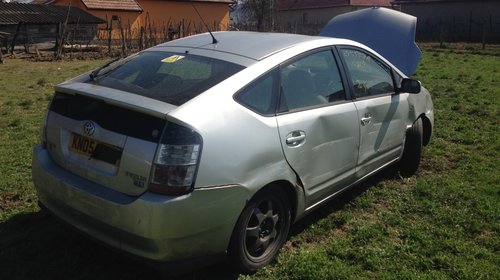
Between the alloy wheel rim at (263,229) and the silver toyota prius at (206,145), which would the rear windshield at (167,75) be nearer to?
the silver toyota prius at (206,145)

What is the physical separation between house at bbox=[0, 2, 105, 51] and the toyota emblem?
68.8ft

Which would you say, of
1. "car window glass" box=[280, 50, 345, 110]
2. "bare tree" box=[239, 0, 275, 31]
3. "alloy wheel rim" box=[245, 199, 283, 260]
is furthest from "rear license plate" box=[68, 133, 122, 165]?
"bare tree" box=[239, 0, 275, 31]

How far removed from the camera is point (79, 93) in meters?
3.17

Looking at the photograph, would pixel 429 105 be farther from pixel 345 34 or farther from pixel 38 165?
pixel 345 34

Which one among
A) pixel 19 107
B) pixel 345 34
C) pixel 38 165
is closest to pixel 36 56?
pixel 19 107

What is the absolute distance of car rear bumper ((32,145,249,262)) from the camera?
2674 millimetres

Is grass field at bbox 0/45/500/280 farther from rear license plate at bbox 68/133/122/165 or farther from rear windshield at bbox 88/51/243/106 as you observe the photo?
rear windshield at bbox 88/51/243/106

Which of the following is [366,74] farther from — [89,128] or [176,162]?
[89,128]

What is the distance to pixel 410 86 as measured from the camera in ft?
15.3

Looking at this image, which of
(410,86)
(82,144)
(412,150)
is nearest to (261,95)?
(82,144)

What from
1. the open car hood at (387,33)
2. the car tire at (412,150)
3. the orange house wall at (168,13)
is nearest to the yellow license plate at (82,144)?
the car tire at (412,150)

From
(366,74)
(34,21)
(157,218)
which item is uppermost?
(34,21)

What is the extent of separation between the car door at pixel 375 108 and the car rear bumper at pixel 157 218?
166cm

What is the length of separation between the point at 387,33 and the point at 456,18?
3100 centimetres
